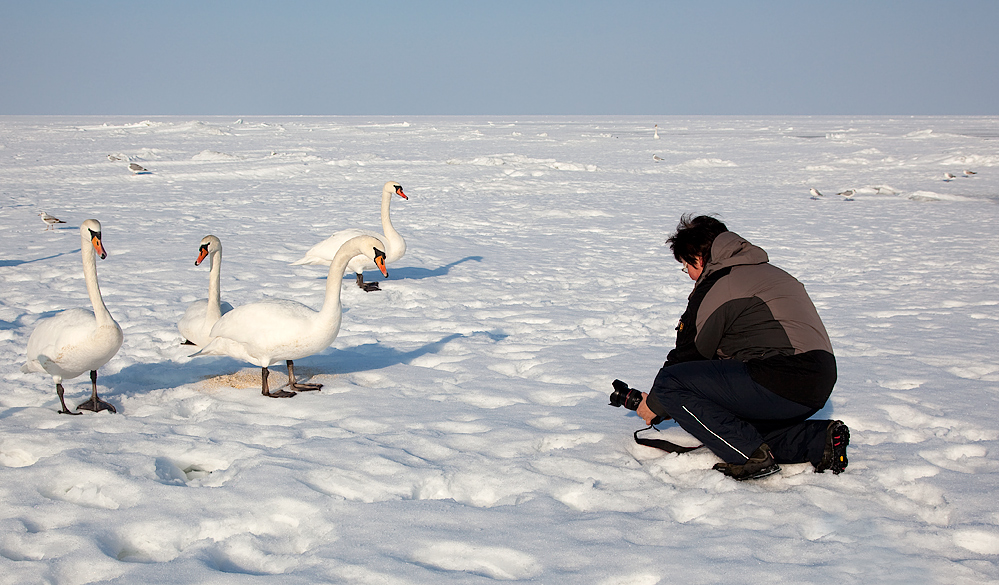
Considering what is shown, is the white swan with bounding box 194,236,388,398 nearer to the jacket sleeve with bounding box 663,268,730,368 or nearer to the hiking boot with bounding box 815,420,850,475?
the jacket sleeve with bounding box 663,268,730,368

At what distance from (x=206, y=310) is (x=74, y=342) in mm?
1088

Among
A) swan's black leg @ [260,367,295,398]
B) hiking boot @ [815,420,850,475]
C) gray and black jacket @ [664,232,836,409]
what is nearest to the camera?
gray and black jacket @ [664,232,836,409]

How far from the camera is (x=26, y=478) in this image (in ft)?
10.8

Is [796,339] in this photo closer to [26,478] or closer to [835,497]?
[835,497]

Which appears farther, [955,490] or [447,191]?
[447,191]

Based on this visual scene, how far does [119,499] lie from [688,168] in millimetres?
22936

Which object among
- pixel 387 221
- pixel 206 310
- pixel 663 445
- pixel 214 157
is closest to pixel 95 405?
pixel 206 310

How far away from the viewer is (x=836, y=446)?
3.34 m

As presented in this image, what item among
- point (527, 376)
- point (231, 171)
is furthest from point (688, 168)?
point (527, 376)

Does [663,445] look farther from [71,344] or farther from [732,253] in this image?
[71,344]

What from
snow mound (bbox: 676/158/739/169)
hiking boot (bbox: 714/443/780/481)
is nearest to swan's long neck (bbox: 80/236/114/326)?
hiking boot (bbox: 714/443/780/481)

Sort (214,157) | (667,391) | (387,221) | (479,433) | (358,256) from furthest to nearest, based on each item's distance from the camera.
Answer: (214,157) < (387,221) < (358,256) < (479,433) < (667,391)

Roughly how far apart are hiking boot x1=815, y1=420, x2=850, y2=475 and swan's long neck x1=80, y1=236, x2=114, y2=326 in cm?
363

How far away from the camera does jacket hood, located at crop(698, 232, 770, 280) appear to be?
10.8 feet
